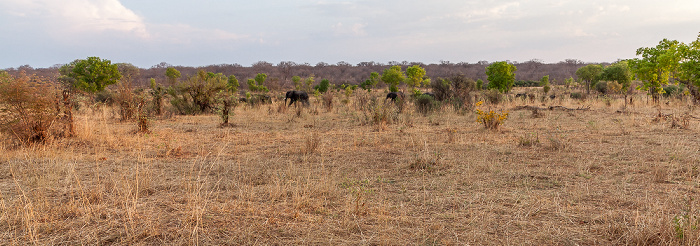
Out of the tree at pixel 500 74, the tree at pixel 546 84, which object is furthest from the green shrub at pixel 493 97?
the tree at pixel 546 84

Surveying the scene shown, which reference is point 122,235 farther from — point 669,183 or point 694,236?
point 669,183

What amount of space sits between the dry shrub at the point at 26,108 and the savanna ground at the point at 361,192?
0.34 meters

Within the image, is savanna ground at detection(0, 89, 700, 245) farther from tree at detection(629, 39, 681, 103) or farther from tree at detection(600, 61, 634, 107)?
tree at detection(600, 61, 634, 107)

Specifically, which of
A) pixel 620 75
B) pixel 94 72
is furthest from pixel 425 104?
pixel 94 72

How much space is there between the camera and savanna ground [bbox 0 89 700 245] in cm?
308

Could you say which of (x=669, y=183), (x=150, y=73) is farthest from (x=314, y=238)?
(x=150, y=73)

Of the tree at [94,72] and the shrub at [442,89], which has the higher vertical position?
the tree at [94,72]

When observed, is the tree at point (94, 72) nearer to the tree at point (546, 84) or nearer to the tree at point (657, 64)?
the tree at point (657, 64)

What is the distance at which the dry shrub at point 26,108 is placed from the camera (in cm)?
659

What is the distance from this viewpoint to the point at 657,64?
1684cm

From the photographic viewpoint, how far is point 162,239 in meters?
3.04

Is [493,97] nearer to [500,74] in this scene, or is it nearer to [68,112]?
[500,74]

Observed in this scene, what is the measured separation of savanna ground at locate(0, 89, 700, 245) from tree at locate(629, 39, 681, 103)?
10.7 m

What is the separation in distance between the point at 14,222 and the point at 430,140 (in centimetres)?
656
